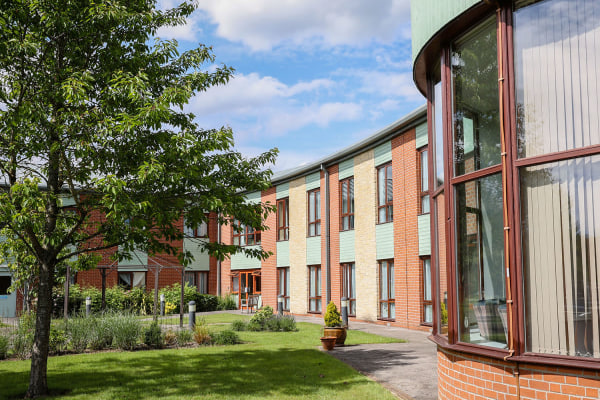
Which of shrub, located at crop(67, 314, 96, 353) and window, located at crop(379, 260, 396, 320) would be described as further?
window, located at crop(379, 260, 396, 320)

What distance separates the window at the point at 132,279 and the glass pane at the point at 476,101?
27.6 meters

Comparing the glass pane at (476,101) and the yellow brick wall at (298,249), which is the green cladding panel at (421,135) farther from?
the glass pane at (476,101)

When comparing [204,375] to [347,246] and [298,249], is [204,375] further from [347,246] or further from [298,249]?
[298,249]

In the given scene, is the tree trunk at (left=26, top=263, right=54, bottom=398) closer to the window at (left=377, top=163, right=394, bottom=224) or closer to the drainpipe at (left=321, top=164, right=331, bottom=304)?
the window at (left=377, top=163, right=394, bottom=224)

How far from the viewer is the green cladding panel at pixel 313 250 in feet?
85.4

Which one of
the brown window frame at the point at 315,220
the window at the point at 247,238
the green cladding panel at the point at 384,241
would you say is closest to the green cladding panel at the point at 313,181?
the brown window frame at the point at 315,220

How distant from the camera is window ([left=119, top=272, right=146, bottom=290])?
31562 mm

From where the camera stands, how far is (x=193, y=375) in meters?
10.7

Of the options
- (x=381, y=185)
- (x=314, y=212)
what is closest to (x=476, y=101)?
(x=381, y=185)

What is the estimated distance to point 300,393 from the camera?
8.93m

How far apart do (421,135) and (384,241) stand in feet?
14.6

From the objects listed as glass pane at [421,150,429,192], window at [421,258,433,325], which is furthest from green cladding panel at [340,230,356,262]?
glass pane at [421,150,429,192]

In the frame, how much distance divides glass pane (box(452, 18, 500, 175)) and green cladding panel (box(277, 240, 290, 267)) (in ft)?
73.4

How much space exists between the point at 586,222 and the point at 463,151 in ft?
5.72
